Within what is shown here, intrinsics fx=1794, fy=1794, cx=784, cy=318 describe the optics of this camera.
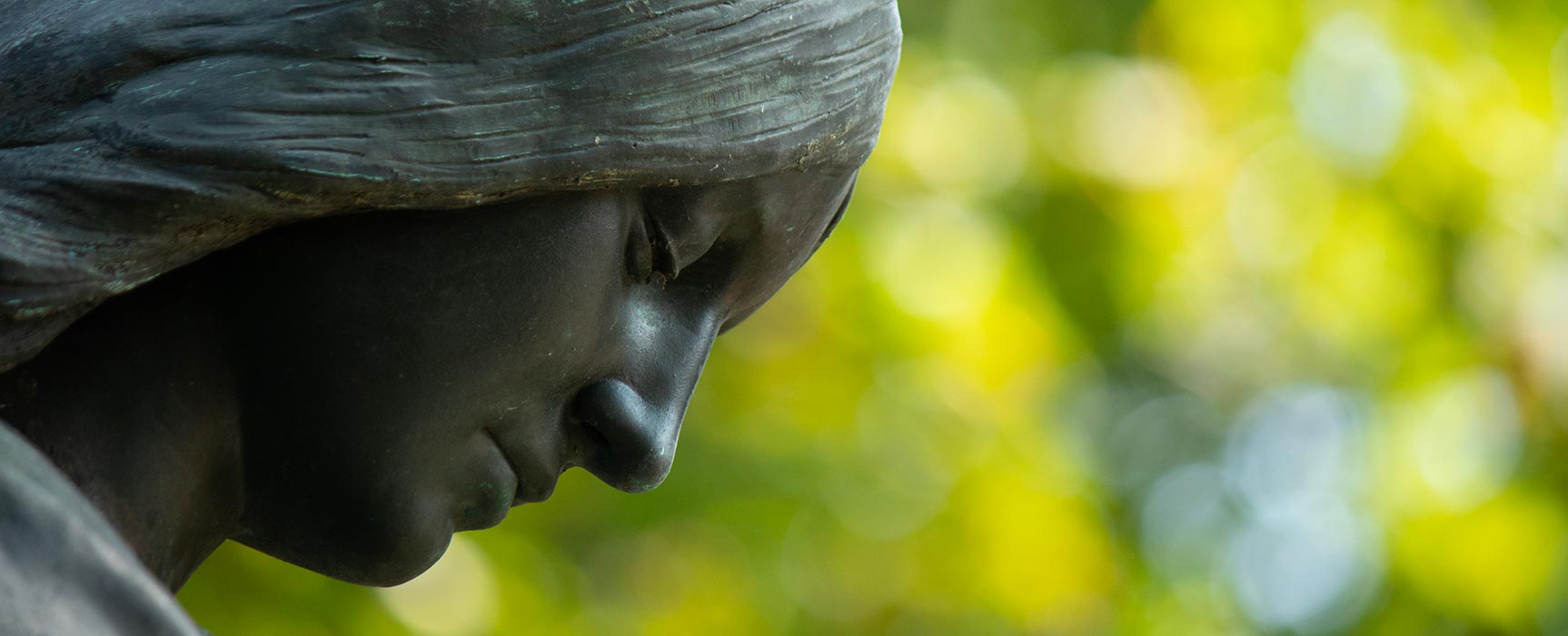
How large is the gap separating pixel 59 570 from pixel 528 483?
382 millimetres

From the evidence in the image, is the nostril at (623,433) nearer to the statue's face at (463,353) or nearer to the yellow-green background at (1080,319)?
the statue's face at (463,353)

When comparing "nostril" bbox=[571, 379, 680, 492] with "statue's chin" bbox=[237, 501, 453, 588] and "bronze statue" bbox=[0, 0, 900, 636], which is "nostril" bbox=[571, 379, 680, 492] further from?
"statue's chin" bbox=[237, 501, 453, 588]

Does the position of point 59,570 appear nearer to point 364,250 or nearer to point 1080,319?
point 364,250

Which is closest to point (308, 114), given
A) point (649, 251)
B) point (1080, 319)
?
point (649, 251)

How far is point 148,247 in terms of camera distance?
1.05m

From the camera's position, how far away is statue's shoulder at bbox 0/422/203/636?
93 centimetres

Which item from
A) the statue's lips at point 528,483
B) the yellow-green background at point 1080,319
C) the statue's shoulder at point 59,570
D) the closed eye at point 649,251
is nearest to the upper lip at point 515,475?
the statue's lips at point 528,483

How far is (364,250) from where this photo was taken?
3.75ft

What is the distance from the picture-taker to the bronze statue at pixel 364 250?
3.36 ft

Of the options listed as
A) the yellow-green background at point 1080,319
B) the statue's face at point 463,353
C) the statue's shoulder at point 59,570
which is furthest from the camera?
the yellow-green background at point 1080,319

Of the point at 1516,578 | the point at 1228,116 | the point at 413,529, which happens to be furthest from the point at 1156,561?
the point at 413,529

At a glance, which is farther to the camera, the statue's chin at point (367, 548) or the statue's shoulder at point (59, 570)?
the statue's chin at point (367, 548)

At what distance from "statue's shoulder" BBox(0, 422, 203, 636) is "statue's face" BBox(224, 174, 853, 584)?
0.64 feet

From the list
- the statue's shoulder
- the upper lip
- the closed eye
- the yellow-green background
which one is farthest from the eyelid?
the yellow-green background
